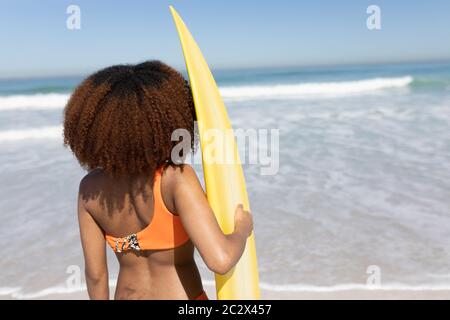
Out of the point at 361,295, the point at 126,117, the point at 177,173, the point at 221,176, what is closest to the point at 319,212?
the point at 361,295

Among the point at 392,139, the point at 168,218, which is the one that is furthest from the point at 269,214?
the point at 392,139

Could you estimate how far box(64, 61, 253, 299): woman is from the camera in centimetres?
112

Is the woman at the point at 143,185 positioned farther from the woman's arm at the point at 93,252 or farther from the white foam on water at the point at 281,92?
the white foam on water at the point at 281,92

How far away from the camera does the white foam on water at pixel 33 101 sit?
16.1 m


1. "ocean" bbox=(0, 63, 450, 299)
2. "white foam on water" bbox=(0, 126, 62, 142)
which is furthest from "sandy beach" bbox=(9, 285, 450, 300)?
"white foam on water" bbox=(0, 126, 62, 142)

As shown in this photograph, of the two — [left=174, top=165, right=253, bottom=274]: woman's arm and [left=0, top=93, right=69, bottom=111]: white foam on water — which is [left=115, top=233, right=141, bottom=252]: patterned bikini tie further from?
[left=0, top=93, right=69, bottom=111]: white foam on water

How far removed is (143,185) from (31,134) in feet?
29.5

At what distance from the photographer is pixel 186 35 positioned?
66.4 inches

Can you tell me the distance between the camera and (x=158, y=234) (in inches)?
49.3

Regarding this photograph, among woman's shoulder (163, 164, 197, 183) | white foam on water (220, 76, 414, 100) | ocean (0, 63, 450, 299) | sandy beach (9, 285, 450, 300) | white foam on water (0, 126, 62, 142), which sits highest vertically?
white foam on water (220, 76, 414, 100)

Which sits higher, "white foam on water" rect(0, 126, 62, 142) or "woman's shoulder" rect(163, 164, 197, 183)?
"woman's shoulder" rect(163, 164, 197, 183)

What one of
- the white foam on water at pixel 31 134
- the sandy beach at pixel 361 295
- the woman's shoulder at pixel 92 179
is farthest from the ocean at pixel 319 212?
the woman's shoulder at pixel 92 179

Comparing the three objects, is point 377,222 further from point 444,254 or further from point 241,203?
point 241,203

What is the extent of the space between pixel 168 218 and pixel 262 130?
8089 millimetres
